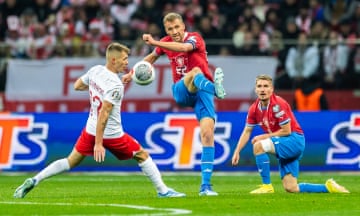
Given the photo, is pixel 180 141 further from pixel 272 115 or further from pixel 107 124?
pixel 107 124

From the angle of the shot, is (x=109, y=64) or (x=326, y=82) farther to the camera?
(x=326, y=82)

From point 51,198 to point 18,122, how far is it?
7.96m

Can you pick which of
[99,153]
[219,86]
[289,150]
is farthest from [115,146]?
[289,150]

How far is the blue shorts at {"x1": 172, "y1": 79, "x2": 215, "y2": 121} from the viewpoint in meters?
16.0

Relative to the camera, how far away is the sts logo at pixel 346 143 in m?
22.6

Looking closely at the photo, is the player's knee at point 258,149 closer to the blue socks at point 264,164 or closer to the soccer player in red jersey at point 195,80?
the blue socks at point 264,164

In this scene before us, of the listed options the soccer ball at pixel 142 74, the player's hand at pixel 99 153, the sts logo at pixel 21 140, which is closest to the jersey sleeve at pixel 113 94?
the player's hand at pixel 99 153

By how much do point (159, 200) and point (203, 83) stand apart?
226 centimetres

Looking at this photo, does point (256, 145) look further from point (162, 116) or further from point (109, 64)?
point (162, 116)

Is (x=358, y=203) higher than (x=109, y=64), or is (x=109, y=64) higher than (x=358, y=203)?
(x=109, y=64)

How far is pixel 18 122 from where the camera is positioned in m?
22.9

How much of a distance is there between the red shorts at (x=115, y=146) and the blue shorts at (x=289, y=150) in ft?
7.87

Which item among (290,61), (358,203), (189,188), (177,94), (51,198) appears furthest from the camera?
(290,61)

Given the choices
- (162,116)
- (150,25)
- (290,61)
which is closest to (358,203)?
(162,116)
